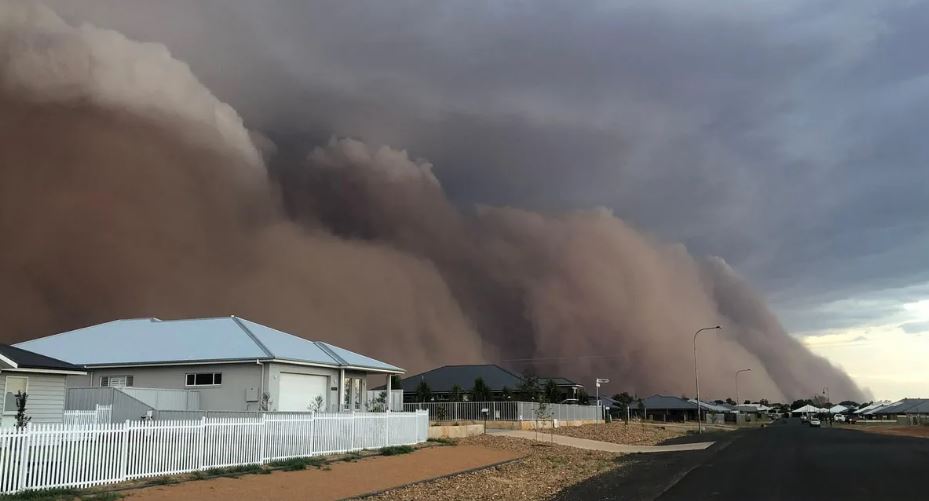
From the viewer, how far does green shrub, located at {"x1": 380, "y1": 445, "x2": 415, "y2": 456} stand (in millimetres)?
27578

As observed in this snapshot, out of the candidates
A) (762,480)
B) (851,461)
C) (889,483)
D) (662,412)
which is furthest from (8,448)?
(662,412)

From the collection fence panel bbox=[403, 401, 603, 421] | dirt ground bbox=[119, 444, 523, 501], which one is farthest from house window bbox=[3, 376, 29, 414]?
fence panel bbox=[403, 401, 603, 421]

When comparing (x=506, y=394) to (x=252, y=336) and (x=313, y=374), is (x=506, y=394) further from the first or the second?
(x=252, y=336)

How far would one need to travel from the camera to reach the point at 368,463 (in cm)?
2414

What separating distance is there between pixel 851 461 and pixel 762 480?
11.7 m

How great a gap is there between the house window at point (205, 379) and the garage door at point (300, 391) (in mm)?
2896

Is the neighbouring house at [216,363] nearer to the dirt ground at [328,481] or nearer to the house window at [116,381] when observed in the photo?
the house window at [116,381]

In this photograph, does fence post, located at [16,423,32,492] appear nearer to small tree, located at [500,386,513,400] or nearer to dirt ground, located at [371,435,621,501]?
dirt ground, located at [371,435,621,501]

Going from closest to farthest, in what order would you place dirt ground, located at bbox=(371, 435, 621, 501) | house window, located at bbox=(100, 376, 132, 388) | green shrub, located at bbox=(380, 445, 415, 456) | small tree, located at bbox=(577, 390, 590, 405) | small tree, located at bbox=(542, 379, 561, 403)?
1. dirt ground, located at bbox=(371, 435, 621, 501)
2. green shrub, located at bbox=(380, 445, 415, 456)
3. house window, located at bbox=(100, 376, 132, 388)
4. small tree, located at bbox=(542, 379, 561, 403)
5. small tree, located at bbox=(577, 390, 590, 405)

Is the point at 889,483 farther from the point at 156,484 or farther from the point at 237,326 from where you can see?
the point at 237,326

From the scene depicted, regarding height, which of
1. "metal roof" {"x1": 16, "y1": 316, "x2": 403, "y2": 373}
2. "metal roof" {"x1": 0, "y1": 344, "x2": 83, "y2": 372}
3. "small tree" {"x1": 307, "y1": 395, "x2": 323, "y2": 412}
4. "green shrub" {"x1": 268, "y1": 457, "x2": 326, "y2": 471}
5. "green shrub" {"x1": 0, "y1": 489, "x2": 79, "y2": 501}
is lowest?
"green shrub" {"x1": 268, "y1": 457, "x2": 326, "y2": 471}

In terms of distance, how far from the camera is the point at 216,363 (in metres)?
33.2

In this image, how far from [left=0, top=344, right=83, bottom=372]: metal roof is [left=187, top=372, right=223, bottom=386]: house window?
7.56 meters

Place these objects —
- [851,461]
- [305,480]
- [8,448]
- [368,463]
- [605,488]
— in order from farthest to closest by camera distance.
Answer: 1. [851,461]
2. [368,463]
3. [605,488]
4. [305,480]
5. [8,448]
